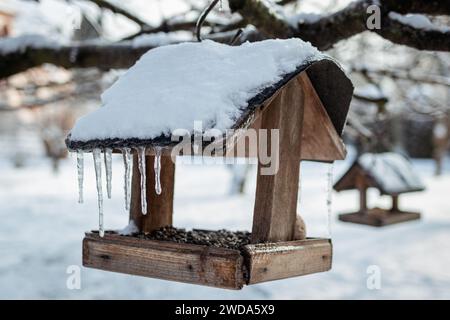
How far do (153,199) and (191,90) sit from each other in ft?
2.98

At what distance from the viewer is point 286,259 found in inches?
84.4

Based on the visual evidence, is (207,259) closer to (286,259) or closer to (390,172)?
(286,259)

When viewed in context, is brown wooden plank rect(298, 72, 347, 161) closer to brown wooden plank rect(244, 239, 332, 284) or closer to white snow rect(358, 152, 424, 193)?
brown wooden plank rect(244, 239, 332, 284)

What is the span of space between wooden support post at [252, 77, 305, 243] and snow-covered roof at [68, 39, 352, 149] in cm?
24

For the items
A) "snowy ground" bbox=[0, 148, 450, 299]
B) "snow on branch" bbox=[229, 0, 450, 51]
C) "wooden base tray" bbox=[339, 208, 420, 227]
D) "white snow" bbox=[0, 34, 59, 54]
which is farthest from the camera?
"wooden base tray" bbox=[339, 208, 420, 227]

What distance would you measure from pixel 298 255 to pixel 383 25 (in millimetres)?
1518

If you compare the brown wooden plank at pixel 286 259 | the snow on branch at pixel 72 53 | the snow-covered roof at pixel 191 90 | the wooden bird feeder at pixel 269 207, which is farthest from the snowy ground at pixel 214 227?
the snow on branch at pixel 72 53

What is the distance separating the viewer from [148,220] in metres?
2.62

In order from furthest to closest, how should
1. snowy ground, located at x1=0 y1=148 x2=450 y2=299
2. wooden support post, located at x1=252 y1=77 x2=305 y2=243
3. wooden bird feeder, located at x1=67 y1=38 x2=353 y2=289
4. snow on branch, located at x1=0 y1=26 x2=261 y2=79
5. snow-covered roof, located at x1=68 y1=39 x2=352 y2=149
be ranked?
snowy ground, located at x1=0 y1=148 x2=450 y2=299 < snow on branch, located at x1=0 y1=26 x2=261 y2=79 < wooden support post, located at x1=252 y1=77 x2=305 y2=243 < wooden bird feeder, located at x1=67 y1=38 x2=353 y2=289 < snow-covered roof, located at x1=68 y1=39 x2=352 y2=149

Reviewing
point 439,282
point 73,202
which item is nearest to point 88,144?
point 439,282

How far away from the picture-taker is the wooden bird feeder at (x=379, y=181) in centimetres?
555

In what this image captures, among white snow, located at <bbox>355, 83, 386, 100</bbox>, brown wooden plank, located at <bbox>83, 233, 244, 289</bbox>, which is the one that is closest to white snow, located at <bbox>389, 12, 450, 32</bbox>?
brown wooden plank, located at <bbox>83, 233, 244, 289</bbox>

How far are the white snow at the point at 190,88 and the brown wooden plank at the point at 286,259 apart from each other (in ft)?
1.81

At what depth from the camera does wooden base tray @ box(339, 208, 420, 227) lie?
18.8 feet
